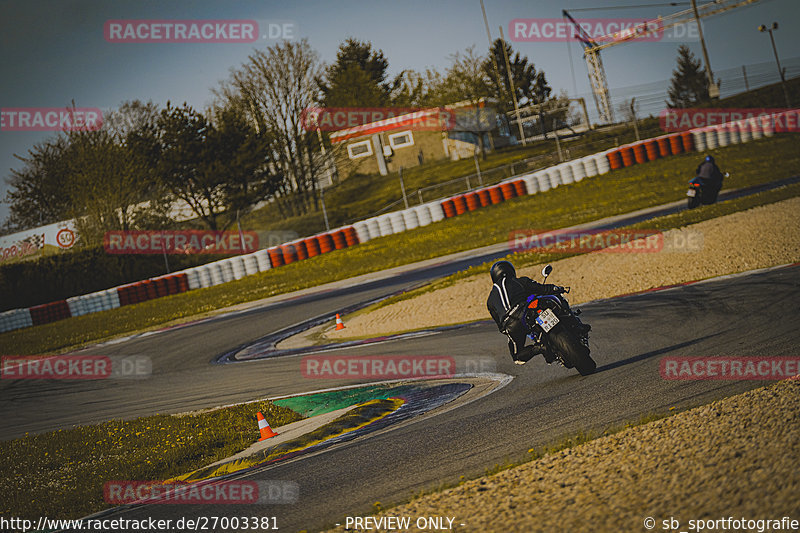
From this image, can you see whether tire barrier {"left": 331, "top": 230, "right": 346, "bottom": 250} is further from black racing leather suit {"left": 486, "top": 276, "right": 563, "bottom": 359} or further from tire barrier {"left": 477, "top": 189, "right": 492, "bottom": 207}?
black racing leather suit {"left": 486, "top": 276, "right": 563, "bottom": 359}

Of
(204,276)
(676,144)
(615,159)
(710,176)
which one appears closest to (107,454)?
(710,176)

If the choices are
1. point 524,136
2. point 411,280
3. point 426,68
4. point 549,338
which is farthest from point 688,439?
point 426,68

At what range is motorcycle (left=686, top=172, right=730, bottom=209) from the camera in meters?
18.8

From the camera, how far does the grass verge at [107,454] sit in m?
6.88

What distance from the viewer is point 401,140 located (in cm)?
5466

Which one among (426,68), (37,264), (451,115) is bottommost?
(37,264)

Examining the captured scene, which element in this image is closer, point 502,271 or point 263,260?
point 502,271

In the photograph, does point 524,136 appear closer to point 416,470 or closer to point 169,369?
point 169,369

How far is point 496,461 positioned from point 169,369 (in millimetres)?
9980

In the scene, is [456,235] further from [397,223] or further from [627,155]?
[627,155]

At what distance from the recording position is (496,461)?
507cm

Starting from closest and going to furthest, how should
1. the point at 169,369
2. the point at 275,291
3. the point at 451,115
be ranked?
the point at 169,369
the point at 275,291
the point at 451,115

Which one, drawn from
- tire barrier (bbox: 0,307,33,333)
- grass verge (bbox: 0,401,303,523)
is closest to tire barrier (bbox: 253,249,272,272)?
tire barrier (bbox: 0,307,33,333)

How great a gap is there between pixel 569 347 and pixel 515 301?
0.77 metres
